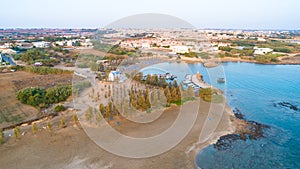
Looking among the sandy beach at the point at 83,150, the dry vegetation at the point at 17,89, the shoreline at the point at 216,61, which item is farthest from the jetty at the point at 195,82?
the dry vegetation at the point at 17,89

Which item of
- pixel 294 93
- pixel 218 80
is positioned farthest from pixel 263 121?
pixel 218 80

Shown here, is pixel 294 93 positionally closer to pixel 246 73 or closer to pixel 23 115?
pixel 246 73

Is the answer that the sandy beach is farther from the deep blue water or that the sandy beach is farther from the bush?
the bush

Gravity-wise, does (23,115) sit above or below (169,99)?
below

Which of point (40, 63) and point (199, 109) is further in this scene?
point (40, 63)

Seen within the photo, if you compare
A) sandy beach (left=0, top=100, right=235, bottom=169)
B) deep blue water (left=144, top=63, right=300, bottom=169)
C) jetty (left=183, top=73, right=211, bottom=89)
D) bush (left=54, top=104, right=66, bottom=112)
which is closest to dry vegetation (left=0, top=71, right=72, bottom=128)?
bush (left=54, top=104, right=66, bottom=112)

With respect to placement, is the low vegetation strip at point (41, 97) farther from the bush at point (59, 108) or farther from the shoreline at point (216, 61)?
the shoreline at point (216, 61)
